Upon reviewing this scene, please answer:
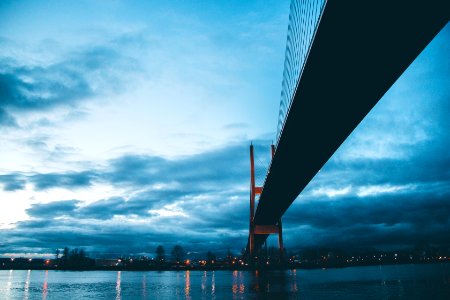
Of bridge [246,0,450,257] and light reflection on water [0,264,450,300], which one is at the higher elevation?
bridge [246,0,450,257]

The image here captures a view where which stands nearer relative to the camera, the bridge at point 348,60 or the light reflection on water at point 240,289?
the bridge at point 348,60

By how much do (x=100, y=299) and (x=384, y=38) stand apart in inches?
639

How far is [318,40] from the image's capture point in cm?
827

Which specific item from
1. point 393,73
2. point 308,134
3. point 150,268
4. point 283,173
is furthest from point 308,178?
point 150,268

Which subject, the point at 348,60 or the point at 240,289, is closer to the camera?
the point at 348,60

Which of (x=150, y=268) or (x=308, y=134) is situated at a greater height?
(x=308, y=134)

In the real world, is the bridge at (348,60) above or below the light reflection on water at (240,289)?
above

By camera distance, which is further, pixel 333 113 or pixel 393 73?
pixel 333 113

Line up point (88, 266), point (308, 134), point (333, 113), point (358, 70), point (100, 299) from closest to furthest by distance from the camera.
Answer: point (358, 70) → point (333, 113) → point (308, 134) → point (100, 299) → point (88, 266)

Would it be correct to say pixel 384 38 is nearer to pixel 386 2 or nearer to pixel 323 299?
pixel 386 2

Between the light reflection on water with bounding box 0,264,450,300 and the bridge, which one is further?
the light reflection on water with bounding box 0,264,450,300

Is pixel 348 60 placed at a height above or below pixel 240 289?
above

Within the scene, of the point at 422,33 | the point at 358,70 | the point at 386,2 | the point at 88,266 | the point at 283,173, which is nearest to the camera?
the point at 386,2

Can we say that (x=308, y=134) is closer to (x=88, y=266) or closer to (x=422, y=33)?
(x=422, y=33)
